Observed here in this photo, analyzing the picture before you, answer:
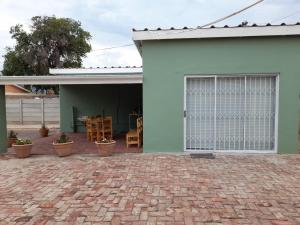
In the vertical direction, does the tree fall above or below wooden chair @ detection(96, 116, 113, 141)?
above

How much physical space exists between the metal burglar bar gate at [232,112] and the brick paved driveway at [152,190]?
0.58 metres

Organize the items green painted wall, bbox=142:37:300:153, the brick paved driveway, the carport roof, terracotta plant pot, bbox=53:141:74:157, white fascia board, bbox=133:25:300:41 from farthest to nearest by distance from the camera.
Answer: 1. terracotta plant pot, bbox=53:141:74:157
2. the carport roof
3. green painted wall, bbox=142:37:300:153
4. white fascia board, bbox=133:25:300:41
5. the brick paved driveway

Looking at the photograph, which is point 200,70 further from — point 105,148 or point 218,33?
point 105,148

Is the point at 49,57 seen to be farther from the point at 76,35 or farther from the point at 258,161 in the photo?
the point at 258,161

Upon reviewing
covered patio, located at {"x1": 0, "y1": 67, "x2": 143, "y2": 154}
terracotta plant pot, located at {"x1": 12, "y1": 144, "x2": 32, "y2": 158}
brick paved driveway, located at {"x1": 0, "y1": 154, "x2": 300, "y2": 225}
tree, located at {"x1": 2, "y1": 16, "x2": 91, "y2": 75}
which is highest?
tree, located at {"x1": 2, "y1": 16, "x2": 91, "y2": 75}

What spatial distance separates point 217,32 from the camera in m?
7.17

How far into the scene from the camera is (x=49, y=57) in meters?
27.6

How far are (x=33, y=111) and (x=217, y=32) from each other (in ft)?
46.4

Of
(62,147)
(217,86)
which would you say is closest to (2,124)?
(62,147)

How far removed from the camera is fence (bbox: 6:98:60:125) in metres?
17.3

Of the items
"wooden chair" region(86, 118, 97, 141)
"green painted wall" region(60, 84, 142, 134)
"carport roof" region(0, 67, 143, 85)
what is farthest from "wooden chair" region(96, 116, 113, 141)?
"carport roof" region(0, 67, 143, 85)

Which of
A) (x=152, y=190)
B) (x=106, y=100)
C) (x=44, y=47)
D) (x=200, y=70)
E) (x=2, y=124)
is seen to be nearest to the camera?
(x=152, y=190)

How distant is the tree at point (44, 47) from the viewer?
27141mm

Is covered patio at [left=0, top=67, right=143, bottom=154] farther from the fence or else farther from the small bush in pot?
the fence
